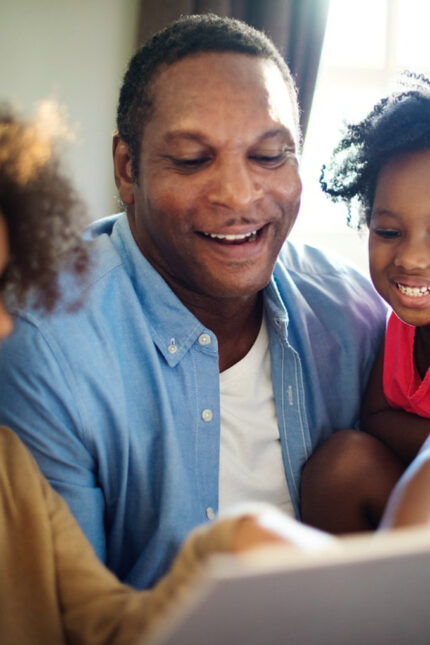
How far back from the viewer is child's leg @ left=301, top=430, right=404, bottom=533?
A: 4.53 ft

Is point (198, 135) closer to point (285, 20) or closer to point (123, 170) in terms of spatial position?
point (123, 170)

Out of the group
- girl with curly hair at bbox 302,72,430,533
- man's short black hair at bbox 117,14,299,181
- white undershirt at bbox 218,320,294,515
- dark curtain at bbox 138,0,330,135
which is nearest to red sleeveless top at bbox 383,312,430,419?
girl with curly hair at bbox 302,72,430,533

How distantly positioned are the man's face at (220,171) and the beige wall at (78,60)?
1.96 m

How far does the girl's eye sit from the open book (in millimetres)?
849

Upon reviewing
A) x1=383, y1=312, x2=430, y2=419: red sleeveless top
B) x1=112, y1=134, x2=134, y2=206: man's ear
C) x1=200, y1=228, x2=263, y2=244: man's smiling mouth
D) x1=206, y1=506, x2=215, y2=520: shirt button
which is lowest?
x1=206, y1=506, x2=215, y2=520: shirt button

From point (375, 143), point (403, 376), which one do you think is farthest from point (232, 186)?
point (403, 376)

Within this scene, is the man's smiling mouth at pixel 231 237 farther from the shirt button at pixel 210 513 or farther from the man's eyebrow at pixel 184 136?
the shirt button at pixel 210 513

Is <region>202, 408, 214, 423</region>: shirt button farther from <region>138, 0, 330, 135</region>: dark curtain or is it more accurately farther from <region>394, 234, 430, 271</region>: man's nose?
<region>138, 0, 330, 135</region>: dark curtain

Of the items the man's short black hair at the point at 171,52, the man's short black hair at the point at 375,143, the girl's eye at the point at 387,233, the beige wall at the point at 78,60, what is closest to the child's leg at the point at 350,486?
the girl's eye at the point at 387,233

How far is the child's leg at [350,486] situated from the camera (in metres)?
1.38

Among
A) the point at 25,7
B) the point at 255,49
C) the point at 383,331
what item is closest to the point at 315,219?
the point at 25,7

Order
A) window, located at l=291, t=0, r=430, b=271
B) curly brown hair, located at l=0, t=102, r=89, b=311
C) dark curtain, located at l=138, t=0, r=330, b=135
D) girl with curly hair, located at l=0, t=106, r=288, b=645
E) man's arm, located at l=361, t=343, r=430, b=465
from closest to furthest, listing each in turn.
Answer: girl with curly hair, located at l=0, t=106, r=288, b=645 → curly brown hair, located at l=0, t=102, r=89, b=311 → man's arm, located at l=361, t=343, r=430, b=465 → dark curtain, located at l=138, t=0, r=330, b=135 → window, located at l=291, t=0, r=430, b=271

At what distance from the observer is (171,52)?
1407mm

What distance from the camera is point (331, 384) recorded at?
5.14 ft
